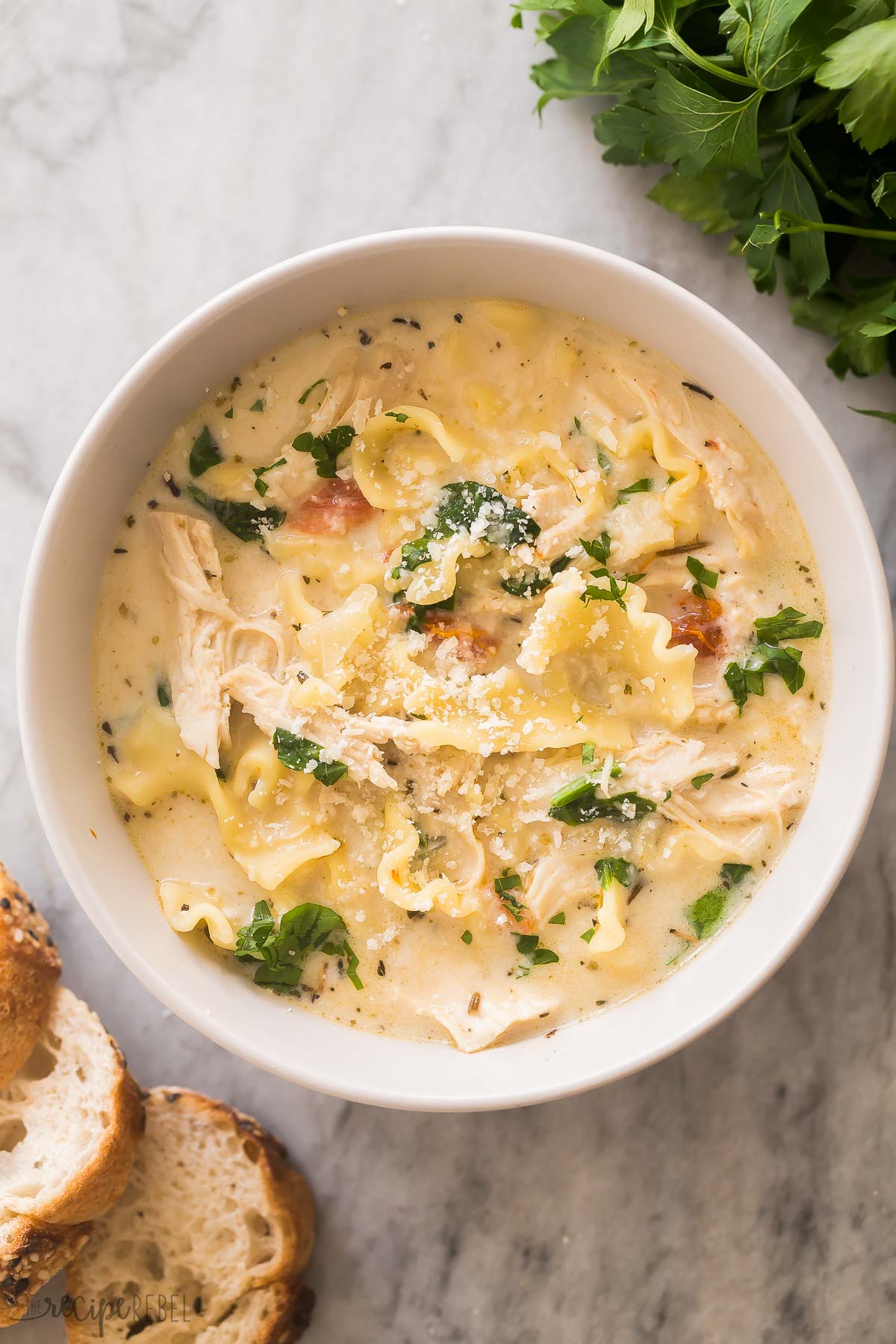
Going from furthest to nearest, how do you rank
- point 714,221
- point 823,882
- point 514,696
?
point 714,221
point 514,696
point 823,882

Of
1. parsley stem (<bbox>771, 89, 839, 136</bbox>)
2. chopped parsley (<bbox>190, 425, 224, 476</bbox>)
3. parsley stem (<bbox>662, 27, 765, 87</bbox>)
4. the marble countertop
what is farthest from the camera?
the marble countertop

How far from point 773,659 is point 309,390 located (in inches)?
60.3

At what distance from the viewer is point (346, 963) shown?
3.26 meters

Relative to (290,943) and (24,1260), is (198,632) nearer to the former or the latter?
(290,943)

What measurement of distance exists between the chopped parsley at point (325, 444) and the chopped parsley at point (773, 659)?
1275 mm

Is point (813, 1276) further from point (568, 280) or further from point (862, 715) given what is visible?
point (568, 280)

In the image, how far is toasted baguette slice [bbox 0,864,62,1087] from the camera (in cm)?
325

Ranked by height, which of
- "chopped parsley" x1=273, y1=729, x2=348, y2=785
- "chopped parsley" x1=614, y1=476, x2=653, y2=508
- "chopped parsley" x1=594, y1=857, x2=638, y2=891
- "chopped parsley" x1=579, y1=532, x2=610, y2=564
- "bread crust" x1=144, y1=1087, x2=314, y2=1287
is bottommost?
"bread crust" x1=144, y1=1087, x2=314, y2=1287

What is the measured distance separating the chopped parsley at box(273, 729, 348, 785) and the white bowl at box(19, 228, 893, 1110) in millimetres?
551

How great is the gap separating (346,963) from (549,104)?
271 centimetres

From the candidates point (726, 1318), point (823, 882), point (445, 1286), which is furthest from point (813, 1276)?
point (823, 882)

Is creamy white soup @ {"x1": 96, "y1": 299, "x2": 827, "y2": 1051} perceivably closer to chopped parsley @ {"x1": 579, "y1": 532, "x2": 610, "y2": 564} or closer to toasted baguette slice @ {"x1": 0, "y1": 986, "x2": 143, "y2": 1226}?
chopped parsley @ {"x1": 579, "y1": 532, "x2": 610, "y2": 564}

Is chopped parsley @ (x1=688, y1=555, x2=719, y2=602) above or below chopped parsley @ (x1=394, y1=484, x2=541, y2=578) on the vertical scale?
below

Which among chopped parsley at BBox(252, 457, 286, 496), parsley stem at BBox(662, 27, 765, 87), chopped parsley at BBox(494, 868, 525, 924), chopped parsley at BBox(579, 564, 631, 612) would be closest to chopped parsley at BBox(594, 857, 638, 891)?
chopped parsley at BBox(494, 868, 525, 924)
